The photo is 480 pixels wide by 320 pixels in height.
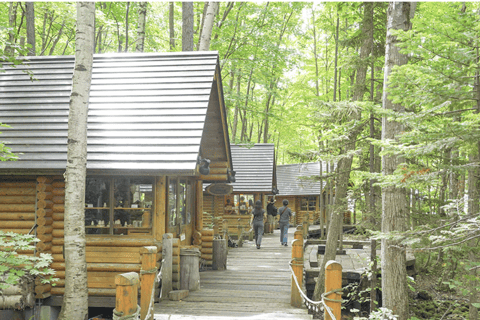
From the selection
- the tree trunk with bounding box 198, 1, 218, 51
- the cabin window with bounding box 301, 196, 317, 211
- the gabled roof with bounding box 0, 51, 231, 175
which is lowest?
the cabin window with bounding box 301, 196, 317, 211

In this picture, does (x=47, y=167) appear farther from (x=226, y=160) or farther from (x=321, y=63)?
(x=321, y=63)

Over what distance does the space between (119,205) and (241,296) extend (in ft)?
11.3

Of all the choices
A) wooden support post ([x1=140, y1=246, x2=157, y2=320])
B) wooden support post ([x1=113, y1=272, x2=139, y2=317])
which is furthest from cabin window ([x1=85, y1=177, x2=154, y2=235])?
wooden support post ([x1=113, y1=272, x2=139, y2=317])

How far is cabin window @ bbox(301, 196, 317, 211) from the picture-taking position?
3409 centimetres

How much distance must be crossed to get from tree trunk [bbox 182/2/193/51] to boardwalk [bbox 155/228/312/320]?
26.3 feet

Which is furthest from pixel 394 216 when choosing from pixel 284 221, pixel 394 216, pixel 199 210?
pixel 284 221

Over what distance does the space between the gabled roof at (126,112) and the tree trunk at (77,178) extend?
4.82 feet

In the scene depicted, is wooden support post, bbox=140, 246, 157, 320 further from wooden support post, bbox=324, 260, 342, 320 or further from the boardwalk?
wooden support post, bbox=324, 260, 342, 320

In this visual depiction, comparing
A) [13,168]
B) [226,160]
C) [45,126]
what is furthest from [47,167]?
[226,160]

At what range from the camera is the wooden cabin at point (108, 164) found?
8867 millimetres

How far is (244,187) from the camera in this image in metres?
24.8

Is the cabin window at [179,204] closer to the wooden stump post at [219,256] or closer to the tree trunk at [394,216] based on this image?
the wooden stump post at [219,256]

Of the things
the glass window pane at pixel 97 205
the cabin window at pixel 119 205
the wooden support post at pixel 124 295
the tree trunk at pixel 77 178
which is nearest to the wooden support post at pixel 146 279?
the tree trunk at pixel 77 178

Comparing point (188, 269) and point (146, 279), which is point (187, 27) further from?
point (146, 279)
